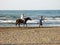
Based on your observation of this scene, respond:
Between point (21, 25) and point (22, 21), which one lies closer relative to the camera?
point (22, 21)

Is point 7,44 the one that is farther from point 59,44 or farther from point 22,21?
point 22,21

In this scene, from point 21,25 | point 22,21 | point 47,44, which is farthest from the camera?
point 21,25

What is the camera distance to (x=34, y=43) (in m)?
10.4

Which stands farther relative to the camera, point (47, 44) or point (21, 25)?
point (21, 25)

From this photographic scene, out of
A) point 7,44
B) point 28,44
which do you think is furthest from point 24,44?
point 7,44

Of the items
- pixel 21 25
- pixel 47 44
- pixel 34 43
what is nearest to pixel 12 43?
pixel 34 43

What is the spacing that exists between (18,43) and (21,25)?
12836 mm

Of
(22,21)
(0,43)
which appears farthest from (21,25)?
(0,43)

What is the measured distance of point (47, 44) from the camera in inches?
399

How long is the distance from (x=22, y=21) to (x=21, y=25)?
1.76 m

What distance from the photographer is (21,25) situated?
76.3 feet

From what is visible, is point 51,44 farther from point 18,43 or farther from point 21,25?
point 21,25

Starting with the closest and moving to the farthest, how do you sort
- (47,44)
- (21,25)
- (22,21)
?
(47,44) → (22,21) → (21,25)

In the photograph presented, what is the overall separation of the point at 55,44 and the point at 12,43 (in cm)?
207
